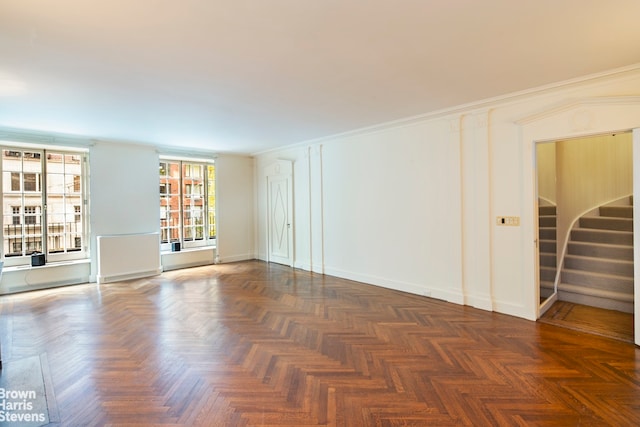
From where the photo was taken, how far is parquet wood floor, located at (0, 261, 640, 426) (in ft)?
7.05

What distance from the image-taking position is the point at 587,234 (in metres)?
4.89

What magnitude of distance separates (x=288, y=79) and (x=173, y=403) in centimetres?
293

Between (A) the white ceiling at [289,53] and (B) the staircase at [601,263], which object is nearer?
(A) the white ceiling at [289,53]

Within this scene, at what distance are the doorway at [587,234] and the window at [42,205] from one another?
7.47 metres

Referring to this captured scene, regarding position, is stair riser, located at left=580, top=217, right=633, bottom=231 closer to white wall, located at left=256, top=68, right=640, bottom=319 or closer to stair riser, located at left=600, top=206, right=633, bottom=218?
stair riser, located at left=600, top=206, right=633, bottom=218

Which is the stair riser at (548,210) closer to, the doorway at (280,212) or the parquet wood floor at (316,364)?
the parquet wood floor at (316,364)

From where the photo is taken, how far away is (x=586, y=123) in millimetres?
3289

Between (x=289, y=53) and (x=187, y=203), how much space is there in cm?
563

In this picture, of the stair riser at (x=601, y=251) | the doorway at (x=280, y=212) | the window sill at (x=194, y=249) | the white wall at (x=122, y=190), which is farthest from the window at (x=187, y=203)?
the stair riser at (x=601, y=251)

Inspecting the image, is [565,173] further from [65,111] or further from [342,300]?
[65,111]

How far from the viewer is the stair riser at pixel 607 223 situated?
4805 mm

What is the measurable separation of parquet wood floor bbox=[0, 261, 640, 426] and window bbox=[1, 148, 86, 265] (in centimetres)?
126

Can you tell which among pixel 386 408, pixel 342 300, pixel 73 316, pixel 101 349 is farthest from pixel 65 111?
pixel 386 408

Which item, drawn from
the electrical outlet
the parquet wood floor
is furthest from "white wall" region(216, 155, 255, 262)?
the electrical outlet
